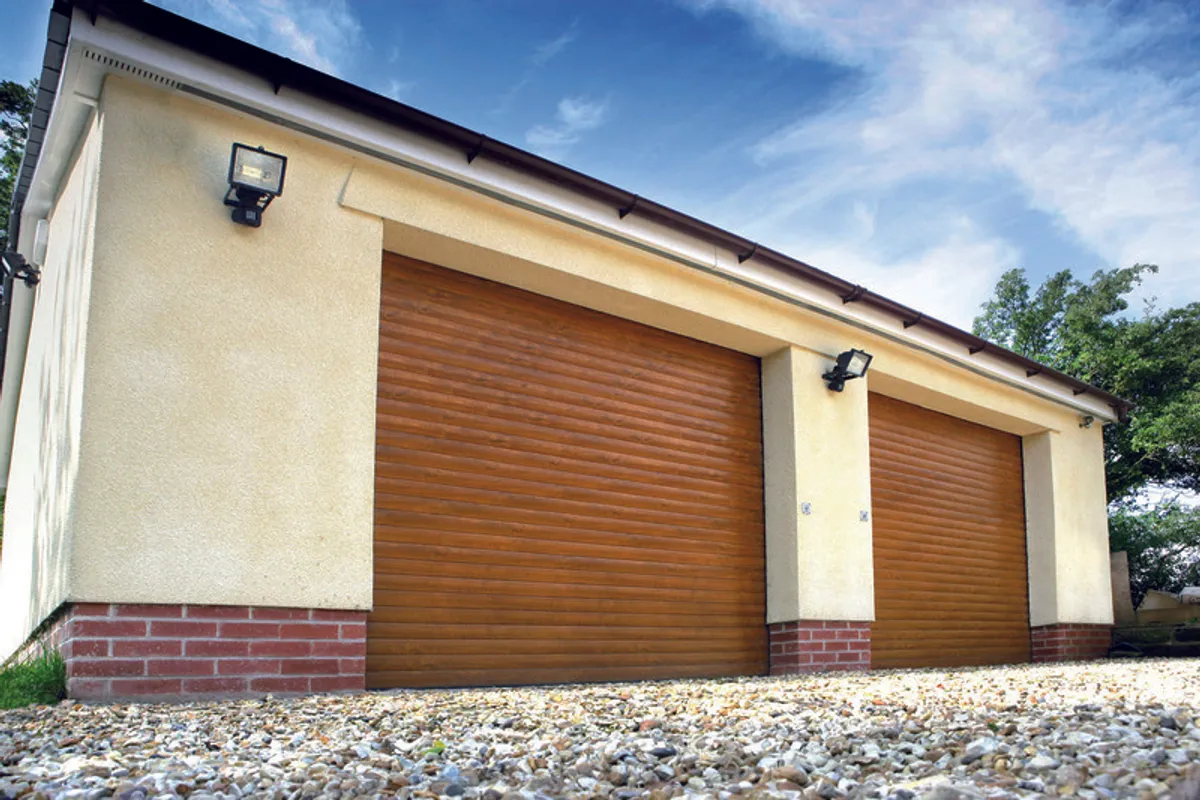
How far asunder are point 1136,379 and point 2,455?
54.6 feet

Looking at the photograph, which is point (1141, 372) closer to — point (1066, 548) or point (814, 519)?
point (1066, 548)

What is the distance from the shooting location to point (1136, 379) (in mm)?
16375

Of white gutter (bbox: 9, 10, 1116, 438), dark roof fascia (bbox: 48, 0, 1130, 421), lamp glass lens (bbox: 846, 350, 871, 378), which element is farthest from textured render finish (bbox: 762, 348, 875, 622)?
dark roof fascia (bbox: 48, 0, 1130, 421)

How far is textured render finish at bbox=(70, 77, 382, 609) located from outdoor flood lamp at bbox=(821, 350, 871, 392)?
4.36 m

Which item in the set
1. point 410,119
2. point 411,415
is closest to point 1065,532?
point 411,415

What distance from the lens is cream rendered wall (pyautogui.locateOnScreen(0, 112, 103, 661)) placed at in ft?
16.2

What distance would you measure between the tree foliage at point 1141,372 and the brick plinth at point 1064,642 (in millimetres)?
4467

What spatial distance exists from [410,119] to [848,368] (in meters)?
4.42

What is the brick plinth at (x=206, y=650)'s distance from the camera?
458cm

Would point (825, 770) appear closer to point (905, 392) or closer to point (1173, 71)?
point (905, 392)

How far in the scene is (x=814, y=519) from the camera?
8273 millimetres

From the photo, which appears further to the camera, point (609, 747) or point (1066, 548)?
point (1066, 548)

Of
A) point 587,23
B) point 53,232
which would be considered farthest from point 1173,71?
point 53,232

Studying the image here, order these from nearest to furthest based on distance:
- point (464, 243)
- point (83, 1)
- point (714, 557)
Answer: point (83, 1)
point (464, 243)
point (714, 557)
